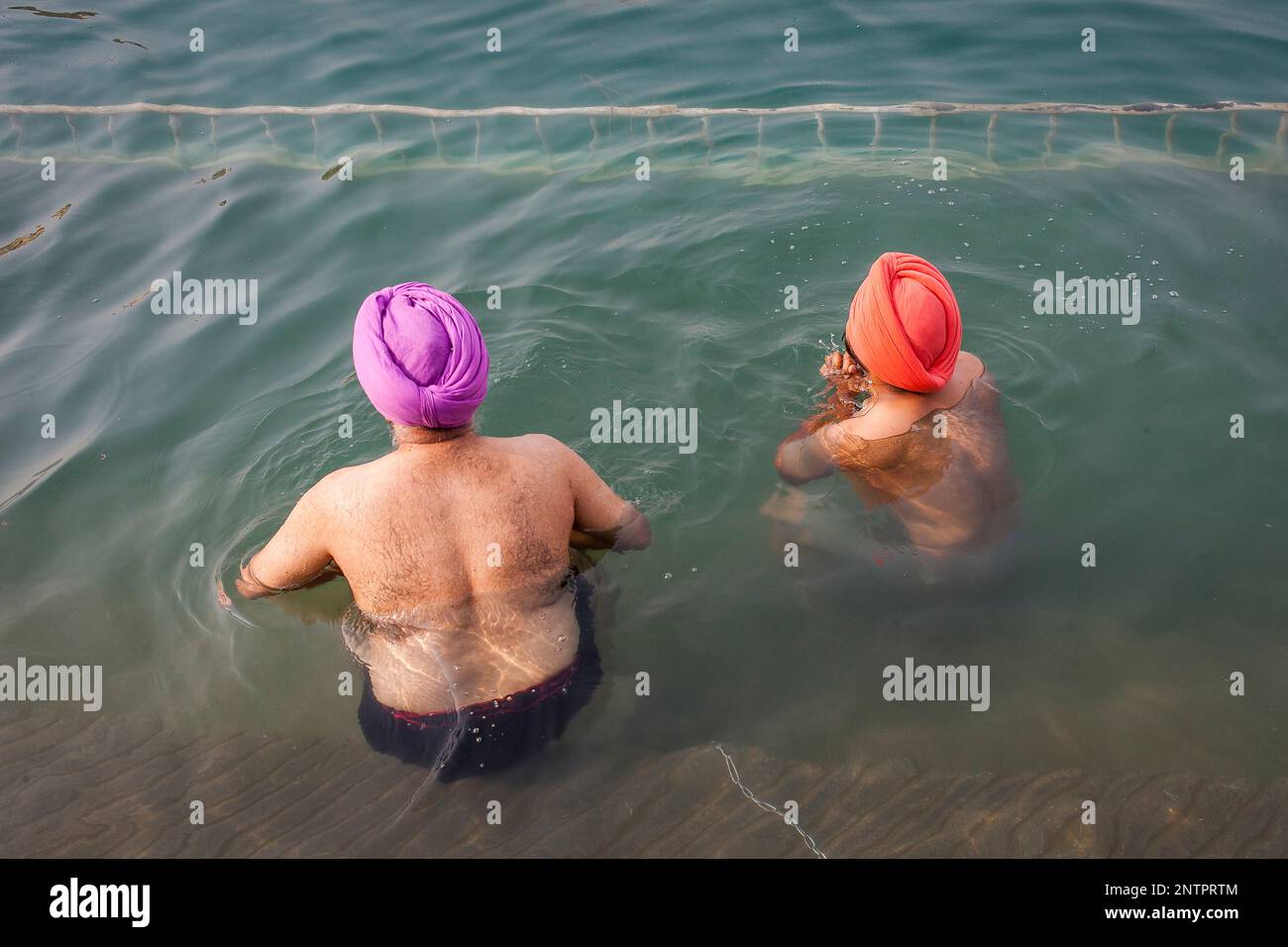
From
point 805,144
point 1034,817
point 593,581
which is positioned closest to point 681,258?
point 805,144

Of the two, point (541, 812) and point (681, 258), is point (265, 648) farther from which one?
point (681, 258)

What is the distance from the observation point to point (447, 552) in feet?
9.56

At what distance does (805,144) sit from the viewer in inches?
303

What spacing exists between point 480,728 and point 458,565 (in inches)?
26.0

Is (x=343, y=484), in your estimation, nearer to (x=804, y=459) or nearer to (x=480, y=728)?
(x=480, y=728)

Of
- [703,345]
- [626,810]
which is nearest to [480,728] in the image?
[626,810]

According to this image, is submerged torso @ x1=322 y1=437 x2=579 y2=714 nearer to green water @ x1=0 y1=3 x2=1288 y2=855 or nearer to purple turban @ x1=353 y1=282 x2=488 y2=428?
purple turban @ x1=353 y1=282 x2=488 y2=428

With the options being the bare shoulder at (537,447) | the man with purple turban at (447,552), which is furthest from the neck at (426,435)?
the bare shoulder at (537,447)

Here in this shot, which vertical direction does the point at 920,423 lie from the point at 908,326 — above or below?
below

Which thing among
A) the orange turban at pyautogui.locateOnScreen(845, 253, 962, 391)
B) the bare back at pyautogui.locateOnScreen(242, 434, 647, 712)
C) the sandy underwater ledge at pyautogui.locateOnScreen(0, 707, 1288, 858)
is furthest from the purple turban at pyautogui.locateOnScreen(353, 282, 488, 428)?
the orange turban at pyautogui.locateOnScreen(845, 253, 962, 391)

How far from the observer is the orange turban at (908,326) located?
3.69 meters

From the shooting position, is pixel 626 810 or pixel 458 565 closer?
pixel 458 565

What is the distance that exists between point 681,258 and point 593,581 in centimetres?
321
